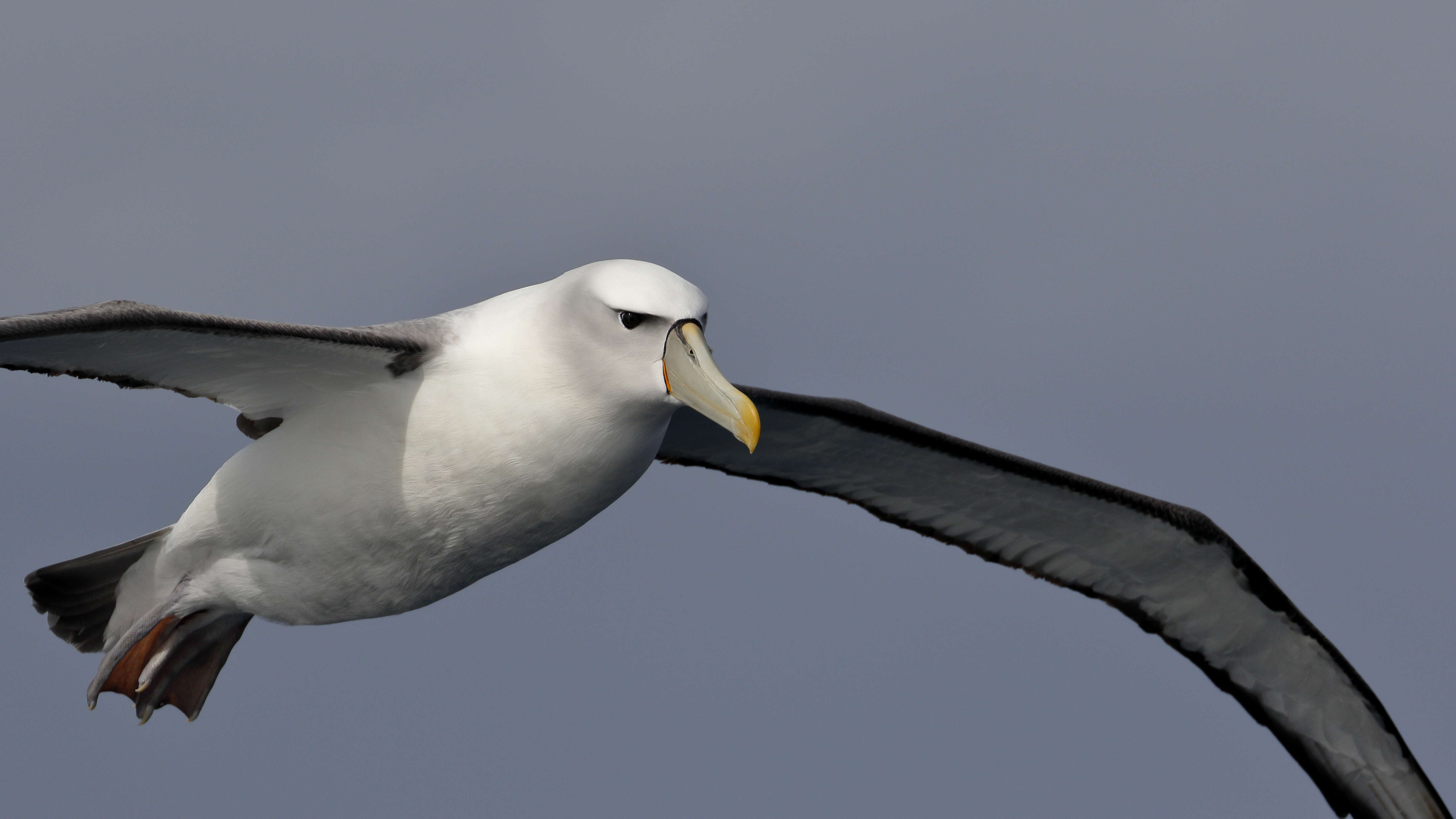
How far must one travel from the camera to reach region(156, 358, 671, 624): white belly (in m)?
7.66

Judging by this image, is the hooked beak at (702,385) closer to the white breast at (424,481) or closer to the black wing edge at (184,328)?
the white breast at (424,481)

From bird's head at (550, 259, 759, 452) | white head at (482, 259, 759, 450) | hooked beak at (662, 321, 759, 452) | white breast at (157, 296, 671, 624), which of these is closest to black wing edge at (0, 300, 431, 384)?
white breast at (157, 296, 671, 624)

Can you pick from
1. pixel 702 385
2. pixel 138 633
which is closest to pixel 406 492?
pixel 702 385

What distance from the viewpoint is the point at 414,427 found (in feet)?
25.8

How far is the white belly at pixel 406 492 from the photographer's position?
25.1 feet

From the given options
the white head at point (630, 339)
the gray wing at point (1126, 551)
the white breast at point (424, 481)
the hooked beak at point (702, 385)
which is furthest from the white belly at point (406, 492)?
the gray wing at point (1126, 551)

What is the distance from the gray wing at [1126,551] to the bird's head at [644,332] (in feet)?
8.15

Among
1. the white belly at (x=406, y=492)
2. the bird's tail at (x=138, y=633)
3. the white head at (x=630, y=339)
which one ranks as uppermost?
the white head at (x=630, y=339)

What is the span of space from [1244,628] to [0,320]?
26.6 ft

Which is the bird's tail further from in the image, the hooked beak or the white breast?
the hooked beak

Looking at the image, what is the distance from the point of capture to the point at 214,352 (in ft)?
26.4

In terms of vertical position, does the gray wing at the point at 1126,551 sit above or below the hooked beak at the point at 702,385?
below

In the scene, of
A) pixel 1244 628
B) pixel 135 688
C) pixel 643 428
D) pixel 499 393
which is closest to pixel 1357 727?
pixel 1244 628

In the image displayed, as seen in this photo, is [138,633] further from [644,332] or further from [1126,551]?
[1126,551]
